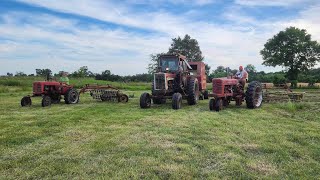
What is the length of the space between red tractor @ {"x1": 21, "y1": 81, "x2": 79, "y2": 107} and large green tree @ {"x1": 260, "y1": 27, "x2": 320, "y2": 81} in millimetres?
41016

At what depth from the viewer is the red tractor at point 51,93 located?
14031mm

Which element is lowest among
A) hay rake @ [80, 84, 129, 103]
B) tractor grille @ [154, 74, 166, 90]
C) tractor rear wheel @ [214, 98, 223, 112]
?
tractor rear wheel @ [214, 98, 223, 112]

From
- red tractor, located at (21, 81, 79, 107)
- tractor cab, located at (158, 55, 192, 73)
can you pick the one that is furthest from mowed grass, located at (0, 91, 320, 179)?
tractor cab, located at (158, 55, 192, 73)

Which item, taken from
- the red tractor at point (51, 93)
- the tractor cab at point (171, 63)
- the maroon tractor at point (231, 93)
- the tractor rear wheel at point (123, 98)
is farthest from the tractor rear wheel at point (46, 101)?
the maroon tractor at point (231, 93)

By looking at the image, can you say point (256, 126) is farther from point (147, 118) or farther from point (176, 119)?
point (147, 118)

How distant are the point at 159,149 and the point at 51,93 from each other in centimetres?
1029

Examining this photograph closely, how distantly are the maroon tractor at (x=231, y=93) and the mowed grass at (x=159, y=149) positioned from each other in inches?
115

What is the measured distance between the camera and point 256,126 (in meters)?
8.52

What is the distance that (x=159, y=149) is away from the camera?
5.96m

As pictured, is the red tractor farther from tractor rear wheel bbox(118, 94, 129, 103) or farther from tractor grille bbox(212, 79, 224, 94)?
tractor grille bbox(212, 79, 224, 94)

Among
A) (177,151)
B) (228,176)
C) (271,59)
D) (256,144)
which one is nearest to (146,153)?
(177,151)

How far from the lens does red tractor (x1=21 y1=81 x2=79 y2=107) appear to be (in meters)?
14.0

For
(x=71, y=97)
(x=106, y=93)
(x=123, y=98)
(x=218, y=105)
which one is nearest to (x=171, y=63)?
(x=123, y=98)

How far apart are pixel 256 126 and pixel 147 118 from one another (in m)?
3.21
